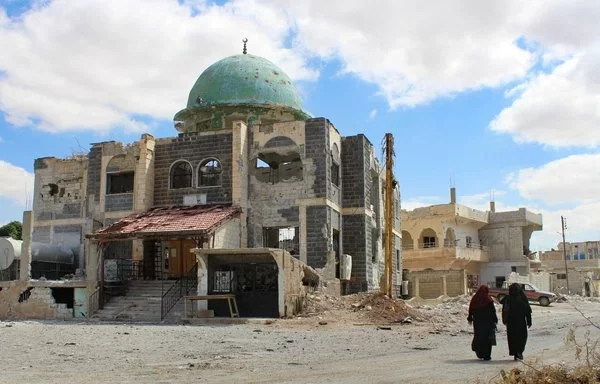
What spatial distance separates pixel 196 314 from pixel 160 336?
588 cm

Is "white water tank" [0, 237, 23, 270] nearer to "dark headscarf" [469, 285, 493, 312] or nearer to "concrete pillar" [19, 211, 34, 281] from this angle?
"concrete pillar" [19, 211, 34, 281]

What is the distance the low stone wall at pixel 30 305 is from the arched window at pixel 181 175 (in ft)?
Result: 23.4

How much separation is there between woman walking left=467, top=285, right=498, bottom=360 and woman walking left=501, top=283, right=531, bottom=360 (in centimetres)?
24

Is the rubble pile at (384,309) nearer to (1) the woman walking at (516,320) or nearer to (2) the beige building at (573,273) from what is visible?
(1) the woman walking at (516,320)

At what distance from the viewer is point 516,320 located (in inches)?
441

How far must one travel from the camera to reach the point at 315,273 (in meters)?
24.5

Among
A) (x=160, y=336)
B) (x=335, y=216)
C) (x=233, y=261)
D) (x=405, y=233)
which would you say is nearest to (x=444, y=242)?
(x=405, y=233)

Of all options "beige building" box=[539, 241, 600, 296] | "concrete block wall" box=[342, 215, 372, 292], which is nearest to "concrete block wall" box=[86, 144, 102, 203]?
"concrete block wall" box=[342, 215, 372, 292]

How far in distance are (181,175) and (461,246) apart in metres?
23.8

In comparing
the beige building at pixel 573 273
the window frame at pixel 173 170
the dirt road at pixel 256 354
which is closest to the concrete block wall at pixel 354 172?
the window frame at pixel 173 170

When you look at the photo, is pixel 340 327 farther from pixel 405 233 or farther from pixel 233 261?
pixel 405 233

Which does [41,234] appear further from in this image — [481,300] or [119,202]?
[481,300]

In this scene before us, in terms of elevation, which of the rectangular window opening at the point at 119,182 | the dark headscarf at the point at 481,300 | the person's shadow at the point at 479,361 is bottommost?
the person's shadow at the point at 479,361

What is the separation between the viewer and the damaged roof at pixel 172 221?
79.8 ft
